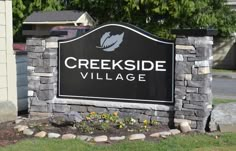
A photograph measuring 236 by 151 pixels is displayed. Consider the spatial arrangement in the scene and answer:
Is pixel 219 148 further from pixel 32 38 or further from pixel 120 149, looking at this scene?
pixel 32 38

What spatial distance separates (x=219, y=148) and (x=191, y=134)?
92cm

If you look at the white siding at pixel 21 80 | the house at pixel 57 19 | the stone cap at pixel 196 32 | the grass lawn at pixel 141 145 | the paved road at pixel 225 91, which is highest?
the house at pixel 57 19

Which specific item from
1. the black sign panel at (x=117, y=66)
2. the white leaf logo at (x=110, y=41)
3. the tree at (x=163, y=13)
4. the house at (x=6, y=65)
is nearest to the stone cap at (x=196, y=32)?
the black sign panel at (x=117, y=66)

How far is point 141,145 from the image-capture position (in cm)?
724

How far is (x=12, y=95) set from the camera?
31.4 feet

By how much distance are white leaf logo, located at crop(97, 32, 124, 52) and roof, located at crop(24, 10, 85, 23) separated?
1645 centimetres

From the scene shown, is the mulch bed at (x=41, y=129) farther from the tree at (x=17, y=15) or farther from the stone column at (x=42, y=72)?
the tree at (x=17, y=15)

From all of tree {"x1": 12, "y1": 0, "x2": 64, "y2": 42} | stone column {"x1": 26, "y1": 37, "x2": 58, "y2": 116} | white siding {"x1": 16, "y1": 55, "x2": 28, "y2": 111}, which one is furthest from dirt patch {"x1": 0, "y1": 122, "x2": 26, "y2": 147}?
tree {"x1": 12, "y1": 0, "x2": 64, "y2": 42}

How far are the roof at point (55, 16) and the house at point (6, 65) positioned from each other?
628 inches

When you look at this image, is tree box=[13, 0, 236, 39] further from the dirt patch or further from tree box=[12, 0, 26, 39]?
the dirt patch

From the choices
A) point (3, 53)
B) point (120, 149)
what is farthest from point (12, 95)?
point (120, 149)

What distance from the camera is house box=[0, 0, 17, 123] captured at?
366 inches

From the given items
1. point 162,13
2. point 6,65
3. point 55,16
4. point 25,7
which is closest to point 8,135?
point 6,65

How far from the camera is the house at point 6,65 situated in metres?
9.30
